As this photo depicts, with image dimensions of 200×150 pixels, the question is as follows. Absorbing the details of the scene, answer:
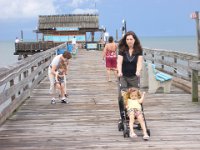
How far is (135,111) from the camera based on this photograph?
741cm

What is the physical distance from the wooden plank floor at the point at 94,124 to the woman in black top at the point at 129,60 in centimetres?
88

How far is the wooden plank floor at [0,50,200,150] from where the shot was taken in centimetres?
695

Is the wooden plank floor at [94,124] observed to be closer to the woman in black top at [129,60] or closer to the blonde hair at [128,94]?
the blonde hair at [128,94]

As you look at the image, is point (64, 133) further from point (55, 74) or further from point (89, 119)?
point (55, 74)

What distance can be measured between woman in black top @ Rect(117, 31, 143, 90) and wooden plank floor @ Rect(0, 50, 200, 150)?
34.7 inches

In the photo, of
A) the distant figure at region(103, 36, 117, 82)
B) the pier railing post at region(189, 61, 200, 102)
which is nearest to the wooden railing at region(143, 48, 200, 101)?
the pier railing post at region(189, 61, 200, 102)

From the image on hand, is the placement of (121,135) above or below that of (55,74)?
below

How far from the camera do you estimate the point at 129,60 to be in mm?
7680

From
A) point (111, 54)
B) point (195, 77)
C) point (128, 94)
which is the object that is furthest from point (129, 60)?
point (111, 54)

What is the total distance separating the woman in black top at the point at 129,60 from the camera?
765 centimetres

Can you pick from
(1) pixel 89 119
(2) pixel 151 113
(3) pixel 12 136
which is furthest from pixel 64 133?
(2) pixel 151 113

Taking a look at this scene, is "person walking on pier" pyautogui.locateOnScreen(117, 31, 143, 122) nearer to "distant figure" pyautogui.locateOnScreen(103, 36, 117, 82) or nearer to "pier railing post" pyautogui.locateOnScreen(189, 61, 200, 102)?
"pier railing post" pyautogui.locateOnScreen(189, 61, 200, 102)

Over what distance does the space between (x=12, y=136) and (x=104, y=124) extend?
5.68 ft

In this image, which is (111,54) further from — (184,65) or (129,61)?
(129,61)
